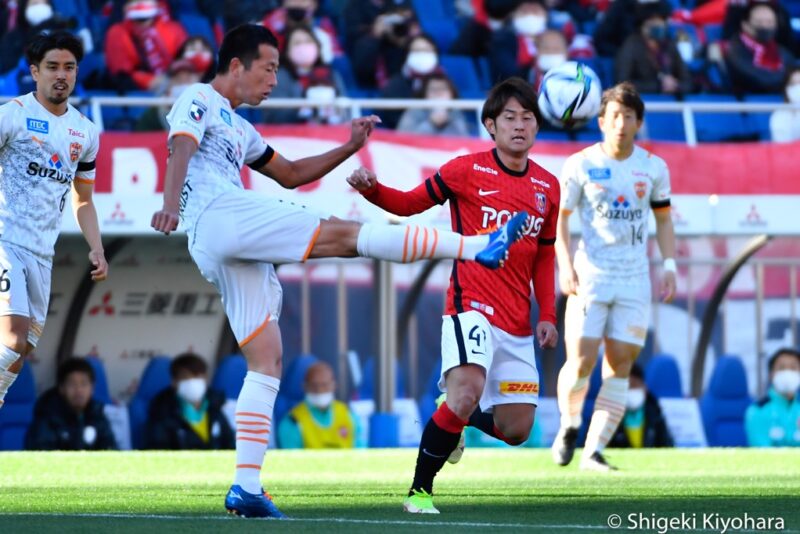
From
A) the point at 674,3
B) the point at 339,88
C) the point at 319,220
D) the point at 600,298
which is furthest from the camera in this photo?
the point at 674,3

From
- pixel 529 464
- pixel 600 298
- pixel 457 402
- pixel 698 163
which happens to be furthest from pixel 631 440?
pixel 457 402

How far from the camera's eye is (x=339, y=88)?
16.7 m

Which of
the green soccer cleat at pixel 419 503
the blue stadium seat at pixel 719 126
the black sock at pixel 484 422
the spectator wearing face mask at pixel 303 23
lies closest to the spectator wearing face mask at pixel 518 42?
the spectator wearing face mask at pixel 303 23

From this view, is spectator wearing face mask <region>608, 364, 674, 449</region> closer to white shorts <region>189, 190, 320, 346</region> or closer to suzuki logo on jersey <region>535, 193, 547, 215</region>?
suzuki logo on jersey <region>535, 193, 547, 215</region>

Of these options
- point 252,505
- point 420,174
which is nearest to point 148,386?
point 420,174

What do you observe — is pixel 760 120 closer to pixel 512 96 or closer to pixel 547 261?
pixel 547 261

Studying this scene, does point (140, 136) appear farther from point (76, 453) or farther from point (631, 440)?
point (631, 440)

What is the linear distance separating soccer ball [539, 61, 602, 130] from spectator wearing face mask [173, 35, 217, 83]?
6.43 meters

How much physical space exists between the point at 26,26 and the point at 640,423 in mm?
6770

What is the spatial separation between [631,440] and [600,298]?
5.00 metres

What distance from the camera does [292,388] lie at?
16.1 metres

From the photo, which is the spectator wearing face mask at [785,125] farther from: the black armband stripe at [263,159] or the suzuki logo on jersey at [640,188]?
the black armband stripe at [263,159]

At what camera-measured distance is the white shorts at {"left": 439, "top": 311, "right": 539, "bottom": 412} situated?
7.70 m

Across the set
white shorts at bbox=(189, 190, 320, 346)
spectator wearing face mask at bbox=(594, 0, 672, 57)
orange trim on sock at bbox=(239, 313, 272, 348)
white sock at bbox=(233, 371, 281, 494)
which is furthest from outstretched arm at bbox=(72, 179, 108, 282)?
spectator wearing face mask at bbox=(594, 0, 672, 57)
